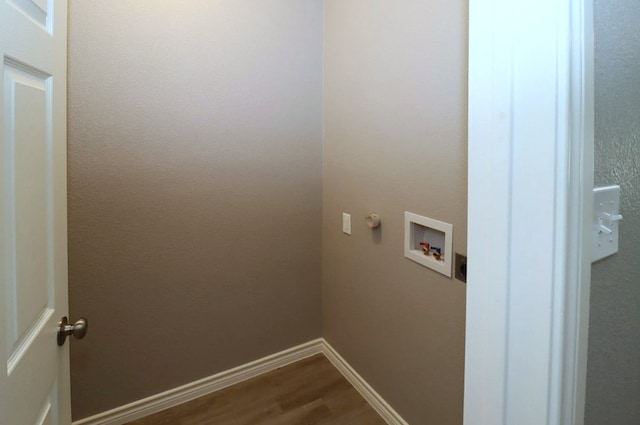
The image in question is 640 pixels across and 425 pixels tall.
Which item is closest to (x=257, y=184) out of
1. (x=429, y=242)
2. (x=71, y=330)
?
(x=429, y=242)

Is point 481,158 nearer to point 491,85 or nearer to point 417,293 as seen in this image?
point 491,85

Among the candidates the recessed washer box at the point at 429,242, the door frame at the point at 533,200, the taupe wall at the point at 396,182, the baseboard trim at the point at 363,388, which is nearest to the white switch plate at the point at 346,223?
the taupe wall at the point at 396,182

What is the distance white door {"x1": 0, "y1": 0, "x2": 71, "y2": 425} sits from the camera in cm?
59

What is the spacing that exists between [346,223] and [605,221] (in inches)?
50.1

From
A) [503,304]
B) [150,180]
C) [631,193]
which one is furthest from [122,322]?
[631,193]

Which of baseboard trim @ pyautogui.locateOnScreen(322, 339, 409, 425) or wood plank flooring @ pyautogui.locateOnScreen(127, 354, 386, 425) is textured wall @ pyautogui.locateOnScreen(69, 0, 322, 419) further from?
baseboard trim @ pyautogui.locateOnScreen(322, 339, 409, 425)

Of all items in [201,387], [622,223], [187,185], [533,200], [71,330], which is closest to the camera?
[533,200]

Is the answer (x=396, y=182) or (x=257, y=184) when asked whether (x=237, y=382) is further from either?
(x=396, y=182)

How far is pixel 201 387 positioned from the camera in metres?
1.78

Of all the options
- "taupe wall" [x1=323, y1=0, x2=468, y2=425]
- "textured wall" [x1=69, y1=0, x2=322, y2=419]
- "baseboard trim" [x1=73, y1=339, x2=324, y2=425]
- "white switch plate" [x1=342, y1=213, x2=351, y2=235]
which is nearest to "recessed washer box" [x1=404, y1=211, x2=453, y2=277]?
"taupe wall" [x1=323, y1=0, x2=468, y2=425]

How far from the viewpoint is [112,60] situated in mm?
1438

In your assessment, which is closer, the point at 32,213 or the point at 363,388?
the point at 32,213

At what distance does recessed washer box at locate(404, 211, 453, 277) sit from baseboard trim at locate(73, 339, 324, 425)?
1079 mm

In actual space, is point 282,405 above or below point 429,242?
below
